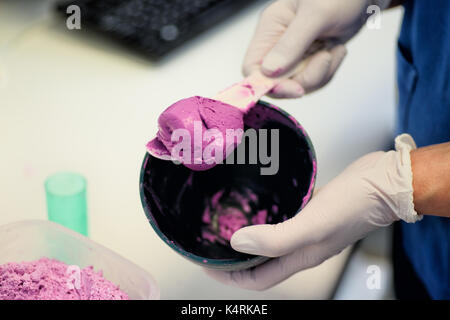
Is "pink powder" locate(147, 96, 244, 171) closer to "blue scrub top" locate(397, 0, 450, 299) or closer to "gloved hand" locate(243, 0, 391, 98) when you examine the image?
"gloved hand" locate(243, 0, 391, 98)

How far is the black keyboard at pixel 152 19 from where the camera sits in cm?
98

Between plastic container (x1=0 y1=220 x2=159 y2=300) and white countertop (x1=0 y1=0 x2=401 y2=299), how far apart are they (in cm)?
12

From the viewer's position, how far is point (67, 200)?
68cm

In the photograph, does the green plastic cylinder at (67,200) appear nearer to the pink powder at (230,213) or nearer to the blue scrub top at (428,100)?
the pink powder at (230,213)

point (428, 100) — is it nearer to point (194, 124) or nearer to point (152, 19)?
point (194, 124)

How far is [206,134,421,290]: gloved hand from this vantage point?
22.1 inches

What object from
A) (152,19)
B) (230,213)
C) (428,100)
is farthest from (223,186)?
(152,19)

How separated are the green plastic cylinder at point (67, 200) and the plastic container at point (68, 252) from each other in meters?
0.12

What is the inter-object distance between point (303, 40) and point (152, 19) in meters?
0.41

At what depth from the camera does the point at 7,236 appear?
1.76 ft

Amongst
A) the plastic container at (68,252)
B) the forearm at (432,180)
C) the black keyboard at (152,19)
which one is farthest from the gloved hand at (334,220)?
the black keyboard at (152,19)

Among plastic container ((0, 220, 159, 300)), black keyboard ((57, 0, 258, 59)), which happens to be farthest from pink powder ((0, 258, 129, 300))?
black keyboard ((57, 0, 258, 59))
